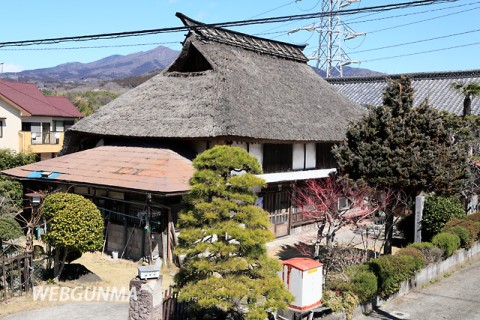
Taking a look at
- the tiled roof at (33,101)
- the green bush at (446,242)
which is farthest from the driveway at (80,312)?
the tiled roof at (33,101)

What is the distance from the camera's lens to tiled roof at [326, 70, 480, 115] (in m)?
26.8

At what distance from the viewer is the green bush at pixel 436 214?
1527 cm

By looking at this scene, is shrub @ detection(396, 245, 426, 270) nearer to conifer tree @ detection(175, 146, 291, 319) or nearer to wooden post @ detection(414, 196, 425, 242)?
wooden post @ detection(414, 196, 425, 242)

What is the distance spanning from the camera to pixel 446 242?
14234mm

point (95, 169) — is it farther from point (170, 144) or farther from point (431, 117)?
point (431, 117)

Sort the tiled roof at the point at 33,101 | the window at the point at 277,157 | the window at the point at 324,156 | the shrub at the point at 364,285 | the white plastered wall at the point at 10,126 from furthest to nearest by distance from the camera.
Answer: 1. the tiled roof at the point at 33,101
2. the white plastered wall at the point at 10,126
3. the window at the point at 324,156
4. the window at the point at 277,157
5. the shrub at the point at 364,285

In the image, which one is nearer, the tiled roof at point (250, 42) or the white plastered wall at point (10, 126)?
the tiled roof at point (250, 42)

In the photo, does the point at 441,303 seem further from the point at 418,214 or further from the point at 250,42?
the point at 250,42

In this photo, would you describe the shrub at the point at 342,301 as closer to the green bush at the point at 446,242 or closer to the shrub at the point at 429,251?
the shrub at the point at 429,251

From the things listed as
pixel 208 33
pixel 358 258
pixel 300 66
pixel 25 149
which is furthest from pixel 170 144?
pixel 25 149

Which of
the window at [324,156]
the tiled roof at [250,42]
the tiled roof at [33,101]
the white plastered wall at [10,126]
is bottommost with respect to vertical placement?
the window at [324,156]

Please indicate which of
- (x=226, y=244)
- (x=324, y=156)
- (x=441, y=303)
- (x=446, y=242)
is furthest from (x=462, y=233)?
(x=226, y=244)

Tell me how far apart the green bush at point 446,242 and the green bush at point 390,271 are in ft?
7.37

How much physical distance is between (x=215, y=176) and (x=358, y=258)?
6.08m
